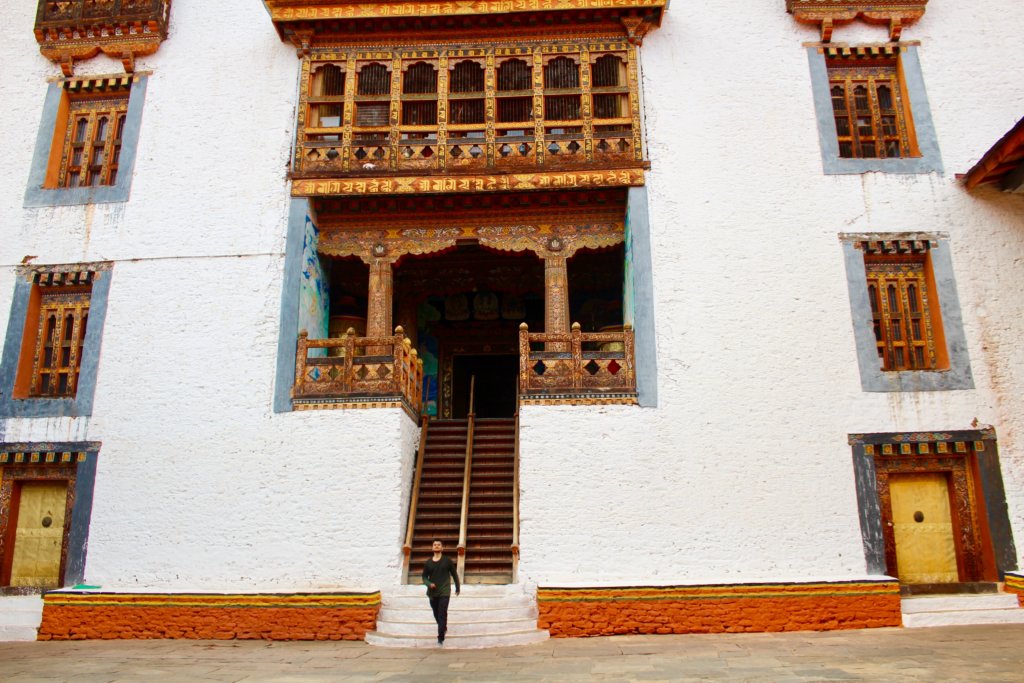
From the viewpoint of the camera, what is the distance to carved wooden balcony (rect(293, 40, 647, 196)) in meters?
10.6

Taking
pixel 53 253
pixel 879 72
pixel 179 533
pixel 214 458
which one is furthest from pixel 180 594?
pixel 879 72

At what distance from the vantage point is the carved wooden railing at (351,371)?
31.6 feet

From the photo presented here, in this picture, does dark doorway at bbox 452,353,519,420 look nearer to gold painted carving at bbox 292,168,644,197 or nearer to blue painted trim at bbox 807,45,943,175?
gold painted carving at bbox 292,168,644,197

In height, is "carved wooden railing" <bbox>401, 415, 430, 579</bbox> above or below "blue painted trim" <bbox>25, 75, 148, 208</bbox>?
below

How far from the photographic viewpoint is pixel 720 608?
793 centimetres

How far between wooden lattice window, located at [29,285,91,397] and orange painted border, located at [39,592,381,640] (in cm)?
309

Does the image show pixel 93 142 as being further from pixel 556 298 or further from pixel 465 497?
pixel 465 497

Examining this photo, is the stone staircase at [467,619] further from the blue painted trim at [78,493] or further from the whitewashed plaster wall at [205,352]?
the blue painted trim at [78,493]

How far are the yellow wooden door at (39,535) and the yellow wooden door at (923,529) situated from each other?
10200 millimetres

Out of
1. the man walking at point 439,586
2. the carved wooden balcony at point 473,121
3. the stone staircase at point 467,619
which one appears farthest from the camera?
the carved wooden balcony at point 473,121

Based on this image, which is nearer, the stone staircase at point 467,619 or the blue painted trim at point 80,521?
the stone staircase at point 467,619

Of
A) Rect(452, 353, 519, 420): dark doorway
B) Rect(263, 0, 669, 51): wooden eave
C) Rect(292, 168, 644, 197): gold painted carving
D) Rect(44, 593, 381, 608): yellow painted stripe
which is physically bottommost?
Rect(44, 593, 381, 608): yellow painted stripe

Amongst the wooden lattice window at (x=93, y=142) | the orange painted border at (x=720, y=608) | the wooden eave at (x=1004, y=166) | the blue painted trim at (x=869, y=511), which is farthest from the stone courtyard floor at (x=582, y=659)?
the wooden lattice window at (x=93, y=142)

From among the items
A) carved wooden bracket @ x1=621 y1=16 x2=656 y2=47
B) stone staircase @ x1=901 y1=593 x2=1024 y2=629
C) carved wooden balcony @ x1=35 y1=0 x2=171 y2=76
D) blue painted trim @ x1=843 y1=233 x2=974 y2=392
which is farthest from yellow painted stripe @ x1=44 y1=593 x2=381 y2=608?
carved wooden bracket @ x1=621 y1=16 x2=656 y2=47
